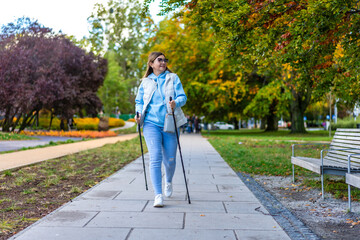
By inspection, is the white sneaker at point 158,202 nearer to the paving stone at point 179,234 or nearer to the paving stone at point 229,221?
the paving stone at point 229,221

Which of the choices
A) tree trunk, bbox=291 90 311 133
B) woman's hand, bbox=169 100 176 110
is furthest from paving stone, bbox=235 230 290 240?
tree trunk, bbox=291 90 311 133

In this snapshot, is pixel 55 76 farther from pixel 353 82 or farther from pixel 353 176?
pixel 353 176

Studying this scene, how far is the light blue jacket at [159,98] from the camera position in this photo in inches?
187

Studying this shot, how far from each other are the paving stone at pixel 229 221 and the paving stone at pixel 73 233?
27.9 inches

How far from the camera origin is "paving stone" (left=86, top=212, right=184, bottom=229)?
12.3 feet

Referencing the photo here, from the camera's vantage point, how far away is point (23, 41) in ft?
70.1

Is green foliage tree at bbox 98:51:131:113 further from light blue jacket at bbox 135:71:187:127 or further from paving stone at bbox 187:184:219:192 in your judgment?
light blue jacket at bbox 135:71:187:127

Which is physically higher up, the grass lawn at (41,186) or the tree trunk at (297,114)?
the tree trunk at (297,114)

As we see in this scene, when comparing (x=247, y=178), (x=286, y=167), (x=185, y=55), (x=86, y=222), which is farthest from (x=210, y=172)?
(x=185, y=55)

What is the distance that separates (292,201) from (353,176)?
119cm

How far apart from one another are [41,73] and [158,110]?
17.7m

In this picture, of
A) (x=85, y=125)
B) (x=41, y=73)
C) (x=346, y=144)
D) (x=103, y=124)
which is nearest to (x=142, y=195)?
(x=346, y=144)

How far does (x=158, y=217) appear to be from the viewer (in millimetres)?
4066

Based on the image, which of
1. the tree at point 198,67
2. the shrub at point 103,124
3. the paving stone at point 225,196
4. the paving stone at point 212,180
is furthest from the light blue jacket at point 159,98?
the shrub at point 103,124
